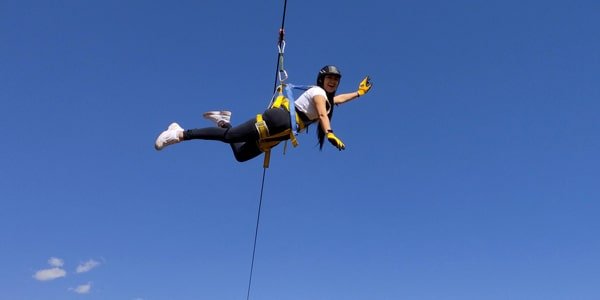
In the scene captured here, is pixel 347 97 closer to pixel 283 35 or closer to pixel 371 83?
pixel 371 83

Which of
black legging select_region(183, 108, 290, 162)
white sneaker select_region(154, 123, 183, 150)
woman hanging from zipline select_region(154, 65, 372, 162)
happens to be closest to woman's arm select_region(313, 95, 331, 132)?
woman hanging from zipline select_region(154, 65, 372, 162)

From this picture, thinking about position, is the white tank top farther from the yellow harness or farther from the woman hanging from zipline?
the yellow harness

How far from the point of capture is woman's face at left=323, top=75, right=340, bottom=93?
834 cm

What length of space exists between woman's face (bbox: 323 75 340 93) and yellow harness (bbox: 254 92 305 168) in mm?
547

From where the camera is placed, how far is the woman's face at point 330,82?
8336mm

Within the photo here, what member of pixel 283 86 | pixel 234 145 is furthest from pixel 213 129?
pixel 283 86

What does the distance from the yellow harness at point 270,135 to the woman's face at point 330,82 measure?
21.5 inches

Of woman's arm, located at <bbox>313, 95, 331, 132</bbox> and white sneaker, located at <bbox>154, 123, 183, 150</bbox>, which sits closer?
woman's arm, located at <bbox>313, 95, 331, 132</bbox>

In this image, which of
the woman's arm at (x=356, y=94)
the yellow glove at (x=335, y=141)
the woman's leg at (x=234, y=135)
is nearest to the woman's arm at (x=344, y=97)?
the woman's arm at (x=356, y=94)

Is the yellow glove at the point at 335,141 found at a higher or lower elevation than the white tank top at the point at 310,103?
lower

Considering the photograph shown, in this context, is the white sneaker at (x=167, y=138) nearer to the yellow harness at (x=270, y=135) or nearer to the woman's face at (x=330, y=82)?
the yellow harness at (x=270, y=135)

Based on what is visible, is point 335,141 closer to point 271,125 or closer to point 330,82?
point 271,125

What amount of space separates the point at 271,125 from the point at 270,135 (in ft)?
0.45

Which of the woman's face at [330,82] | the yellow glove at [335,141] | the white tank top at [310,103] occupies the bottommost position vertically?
the yellow glove at [335,141]
